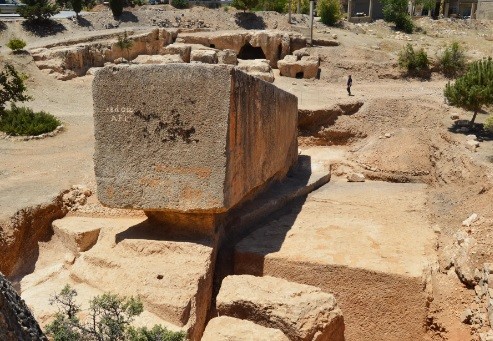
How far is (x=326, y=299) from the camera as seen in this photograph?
4723 millimetres

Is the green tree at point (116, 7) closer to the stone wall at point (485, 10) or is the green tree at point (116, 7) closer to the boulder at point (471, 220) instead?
the boulder at point (471, 220)

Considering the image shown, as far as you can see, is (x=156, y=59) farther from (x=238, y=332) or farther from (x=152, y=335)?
(x=152, y=335)

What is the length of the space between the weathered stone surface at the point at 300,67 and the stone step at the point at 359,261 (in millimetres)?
12836

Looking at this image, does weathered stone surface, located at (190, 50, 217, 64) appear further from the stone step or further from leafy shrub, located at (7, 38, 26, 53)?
the stone step

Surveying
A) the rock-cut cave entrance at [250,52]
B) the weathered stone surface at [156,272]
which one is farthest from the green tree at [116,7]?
the weathered stone surface at [156,272]

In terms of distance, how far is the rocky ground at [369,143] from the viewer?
637 centimetres

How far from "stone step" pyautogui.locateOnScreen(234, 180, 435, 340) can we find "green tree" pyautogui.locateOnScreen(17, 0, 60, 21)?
20.3 m

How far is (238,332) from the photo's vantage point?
163 inches

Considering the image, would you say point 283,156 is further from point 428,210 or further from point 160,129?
point 160,129

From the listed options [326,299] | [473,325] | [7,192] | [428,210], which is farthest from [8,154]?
[473,325]

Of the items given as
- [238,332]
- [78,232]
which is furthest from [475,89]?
[78,232]

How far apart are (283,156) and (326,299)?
4.45 metres

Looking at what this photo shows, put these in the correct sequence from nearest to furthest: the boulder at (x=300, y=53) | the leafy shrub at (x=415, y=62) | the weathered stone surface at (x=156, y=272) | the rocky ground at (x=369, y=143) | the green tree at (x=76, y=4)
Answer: the weathered stone surface at (x=156, y=272) → the rocky ground at (x=369, y=143) → the leafy shrub at (x=415, y=62) → the boulder at (x=300, y=53) → the green tree at (x=76, y=4)

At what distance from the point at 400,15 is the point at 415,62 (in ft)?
33.3
